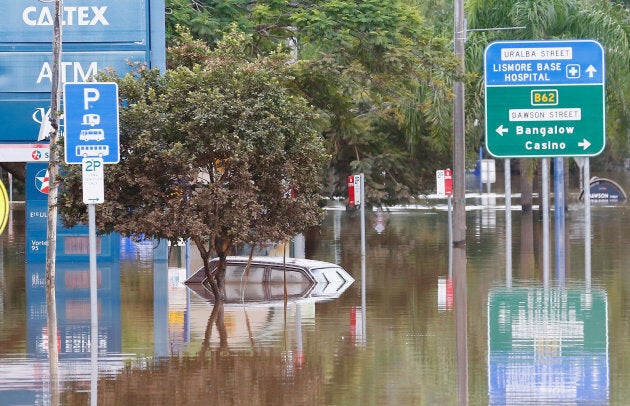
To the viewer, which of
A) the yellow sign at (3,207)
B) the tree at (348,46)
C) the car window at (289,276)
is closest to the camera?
the yellow sign at (3,207)

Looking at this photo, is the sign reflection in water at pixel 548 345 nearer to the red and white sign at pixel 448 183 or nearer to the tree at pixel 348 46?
the tree at pixel 348 46

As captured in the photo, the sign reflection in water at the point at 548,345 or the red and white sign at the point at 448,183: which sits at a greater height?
the red and white sign at the point at 448,183

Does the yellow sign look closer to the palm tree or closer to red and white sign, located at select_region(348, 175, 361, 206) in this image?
red and white sign, located at select_region(348, 175, 361, 206)

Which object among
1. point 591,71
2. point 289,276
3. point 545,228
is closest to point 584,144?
point 591,71

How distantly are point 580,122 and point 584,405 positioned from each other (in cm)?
986

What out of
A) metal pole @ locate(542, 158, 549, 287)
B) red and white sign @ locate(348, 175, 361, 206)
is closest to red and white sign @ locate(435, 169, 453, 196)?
red and white sign @ locate(348, 175, 361, 206)

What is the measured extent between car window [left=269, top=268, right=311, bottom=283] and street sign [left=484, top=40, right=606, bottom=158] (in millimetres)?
3943

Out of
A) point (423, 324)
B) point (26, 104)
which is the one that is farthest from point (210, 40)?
point (423, 324)

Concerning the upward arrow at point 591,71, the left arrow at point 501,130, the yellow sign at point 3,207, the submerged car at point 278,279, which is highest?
the upward arrow at point 591,71

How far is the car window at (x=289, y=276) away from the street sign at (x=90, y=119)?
11.1 meters

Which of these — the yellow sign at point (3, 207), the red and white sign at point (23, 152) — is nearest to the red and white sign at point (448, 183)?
the red and white sign at point (23, 152)

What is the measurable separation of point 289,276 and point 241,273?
0.93m

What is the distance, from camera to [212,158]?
64.4ft

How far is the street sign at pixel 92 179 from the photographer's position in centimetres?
1120
